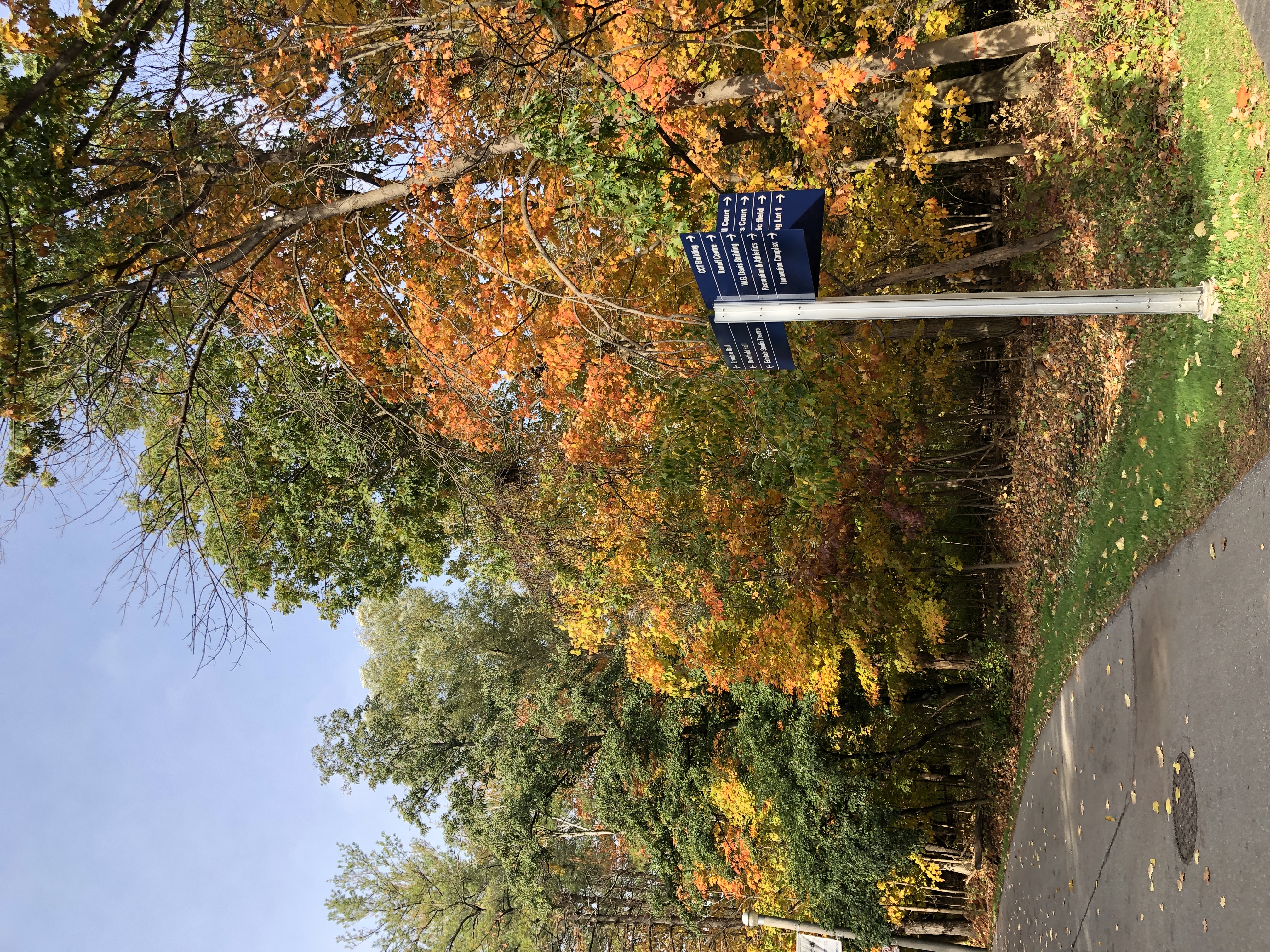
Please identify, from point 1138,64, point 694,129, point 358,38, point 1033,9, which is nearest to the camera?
point 1138,64

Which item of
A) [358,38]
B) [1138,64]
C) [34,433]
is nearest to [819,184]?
[1138,64]

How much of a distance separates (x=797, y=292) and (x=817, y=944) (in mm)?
13524

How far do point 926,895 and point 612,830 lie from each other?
755cm

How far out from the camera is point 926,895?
63.3ft

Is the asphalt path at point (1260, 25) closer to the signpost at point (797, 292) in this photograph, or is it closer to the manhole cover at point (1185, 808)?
the signpost at point (797, 292)

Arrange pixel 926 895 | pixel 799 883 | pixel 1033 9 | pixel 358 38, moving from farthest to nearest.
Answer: pixel 926 895, pixel 799 883, pixel 358 38, pixel 1033 9

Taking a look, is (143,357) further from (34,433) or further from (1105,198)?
(1105,198)

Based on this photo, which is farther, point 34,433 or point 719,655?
point 719,655

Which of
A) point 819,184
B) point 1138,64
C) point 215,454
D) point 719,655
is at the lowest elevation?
point 719,655

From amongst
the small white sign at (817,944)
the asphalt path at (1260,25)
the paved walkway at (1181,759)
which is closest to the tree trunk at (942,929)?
the small white sign at (817,944)

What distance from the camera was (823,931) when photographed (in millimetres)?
15016

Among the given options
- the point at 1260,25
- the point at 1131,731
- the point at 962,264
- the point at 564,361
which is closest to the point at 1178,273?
the point at 1260,25

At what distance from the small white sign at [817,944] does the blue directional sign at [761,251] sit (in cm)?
1293

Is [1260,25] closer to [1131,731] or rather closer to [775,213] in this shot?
[775,213]
